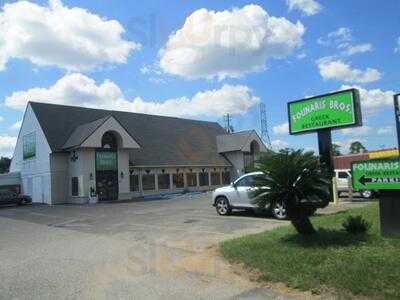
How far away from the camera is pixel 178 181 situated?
4641 cm

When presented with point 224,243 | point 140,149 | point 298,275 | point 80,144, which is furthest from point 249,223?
point 140,149

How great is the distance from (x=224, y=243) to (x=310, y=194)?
2.50m

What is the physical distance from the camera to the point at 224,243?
40.4 feet

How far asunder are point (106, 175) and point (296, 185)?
29.4 meters

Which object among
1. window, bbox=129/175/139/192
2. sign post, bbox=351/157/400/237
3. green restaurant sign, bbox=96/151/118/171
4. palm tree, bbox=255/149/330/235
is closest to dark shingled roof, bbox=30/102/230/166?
window, bbox=129/175/139/192

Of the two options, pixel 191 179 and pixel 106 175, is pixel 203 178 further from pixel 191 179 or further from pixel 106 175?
pixel 106 175

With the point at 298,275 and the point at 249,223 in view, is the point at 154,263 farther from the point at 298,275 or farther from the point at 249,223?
the point at 249,223

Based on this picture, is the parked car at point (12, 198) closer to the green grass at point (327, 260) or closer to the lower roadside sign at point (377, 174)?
the green grass at point (327, 260)

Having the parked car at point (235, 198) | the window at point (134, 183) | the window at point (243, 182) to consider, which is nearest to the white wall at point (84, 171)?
the window at point (134, 183)

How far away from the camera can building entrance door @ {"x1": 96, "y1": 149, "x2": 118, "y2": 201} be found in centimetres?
3841

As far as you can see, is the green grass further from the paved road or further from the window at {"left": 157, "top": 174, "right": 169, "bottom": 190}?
the window at {"left": 157, "top": 174, "right": 169, "bottom": 190}

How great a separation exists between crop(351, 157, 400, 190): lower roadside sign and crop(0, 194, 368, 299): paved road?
12.7ft

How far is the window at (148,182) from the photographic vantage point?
4309cm

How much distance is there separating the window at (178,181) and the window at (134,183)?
4565 millimetres
